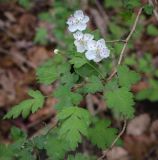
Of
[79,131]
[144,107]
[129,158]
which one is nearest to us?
[79,131]

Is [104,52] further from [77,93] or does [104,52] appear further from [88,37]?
[77,93]

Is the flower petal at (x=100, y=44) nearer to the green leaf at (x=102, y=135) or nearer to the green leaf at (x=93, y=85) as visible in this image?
the green leaf at (x=93, y=85)

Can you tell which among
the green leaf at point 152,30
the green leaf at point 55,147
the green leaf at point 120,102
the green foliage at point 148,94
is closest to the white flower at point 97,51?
the green leaf at point 120,102

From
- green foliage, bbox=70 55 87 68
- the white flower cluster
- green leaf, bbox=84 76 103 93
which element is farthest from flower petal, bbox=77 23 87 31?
green leaf, bbox=84 76 103 93

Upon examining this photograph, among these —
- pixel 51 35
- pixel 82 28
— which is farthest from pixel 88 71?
pixel 51 35

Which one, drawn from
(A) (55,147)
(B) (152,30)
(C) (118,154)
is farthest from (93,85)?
(B) (152,30)

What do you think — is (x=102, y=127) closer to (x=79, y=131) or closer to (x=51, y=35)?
(x=79, y=131)
